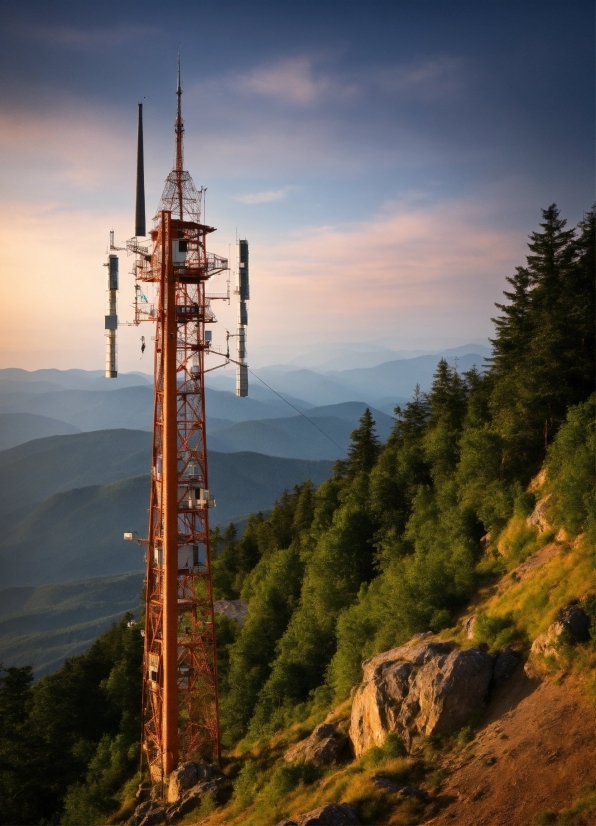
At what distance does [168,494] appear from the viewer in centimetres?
2689

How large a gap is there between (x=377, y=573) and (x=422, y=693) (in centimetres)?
1327

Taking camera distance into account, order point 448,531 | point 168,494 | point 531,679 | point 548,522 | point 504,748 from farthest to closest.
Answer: point 448,531 → point 168,494 → point 548,522 → point 531,679 → point 504,748

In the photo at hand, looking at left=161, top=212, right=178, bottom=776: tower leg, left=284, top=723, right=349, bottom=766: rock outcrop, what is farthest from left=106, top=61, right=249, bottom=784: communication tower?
left=284, top=723, right=349, bottom=766: rock outcrop

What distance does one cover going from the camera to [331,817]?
17094 millimetres

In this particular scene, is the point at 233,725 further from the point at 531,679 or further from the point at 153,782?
the point at 531,679

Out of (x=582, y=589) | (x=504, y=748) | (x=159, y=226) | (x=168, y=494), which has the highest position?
(x=159, y=226)

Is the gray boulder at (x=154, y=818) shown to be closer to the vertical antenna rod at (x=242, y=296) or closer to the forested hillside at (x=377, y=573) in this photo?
the forested hillside at (x=377, y=573)

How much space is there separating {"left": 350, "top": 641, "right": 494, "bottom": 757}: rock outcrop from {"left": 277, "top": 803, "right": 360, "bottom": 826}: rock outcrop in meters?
2.64

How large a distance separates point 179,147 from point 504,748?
76.3 ft

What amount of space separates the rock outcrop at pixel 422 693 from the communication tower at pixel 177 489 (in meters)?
8.80

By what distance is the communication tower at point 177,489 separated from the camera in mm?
27000

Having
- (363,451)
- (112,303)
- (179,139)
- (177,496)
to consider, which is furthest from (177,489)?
(363,451)

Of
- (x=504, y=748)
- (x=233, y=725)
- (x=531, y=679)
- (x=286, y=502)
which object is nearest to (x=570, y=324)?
(x=531, y=679)

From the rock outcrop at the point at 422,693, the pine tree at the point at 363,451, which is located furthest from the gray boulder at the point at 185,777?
the pine tree at the point at 363,451
